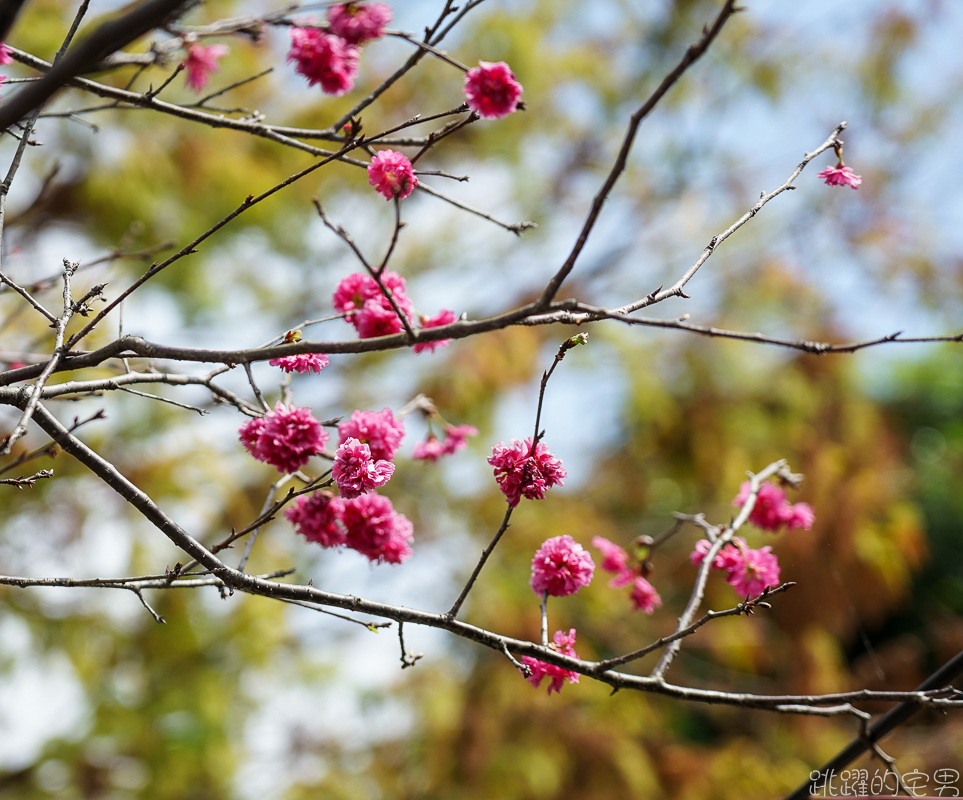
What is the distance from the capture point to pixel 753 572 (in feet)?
5.37

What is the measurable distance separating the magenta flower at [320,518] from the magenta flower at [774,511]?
3.30ft

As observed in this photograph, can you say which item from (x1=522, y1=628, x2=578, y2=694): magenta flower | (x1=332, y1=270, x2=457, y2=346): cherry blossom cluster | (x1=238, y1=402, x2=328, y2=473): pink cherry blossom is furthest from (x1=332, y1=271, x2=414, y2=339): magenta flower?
(x1=522, y1=628, x2=578, y2=694): magenta flower

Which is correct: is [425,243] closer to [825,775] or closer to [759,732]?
[759,732]

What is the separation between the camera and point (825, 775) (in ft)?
4.12

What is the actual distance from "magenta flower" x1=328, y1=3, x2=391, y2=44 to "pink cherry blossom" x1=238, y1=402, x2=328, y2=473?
0.81m

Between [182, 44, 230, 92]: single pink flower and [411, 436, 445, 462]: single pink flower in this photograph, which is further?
[182, 44, 230, 92]: single pink flower

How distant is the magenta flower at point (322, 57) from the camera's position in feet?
5.59

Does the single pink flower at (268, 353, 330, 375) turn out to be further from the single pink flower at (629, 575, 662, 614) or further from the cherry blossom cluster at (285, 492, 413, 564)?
the single pink flower at (629, 575, 662, 614)

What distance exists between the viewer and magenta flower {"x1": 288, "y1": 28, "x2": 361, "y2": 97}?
67.1 inches

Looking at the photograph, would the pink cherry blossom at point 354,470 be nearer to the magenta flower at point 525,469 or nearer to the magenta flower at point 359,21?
the magenta flower at point 525,469

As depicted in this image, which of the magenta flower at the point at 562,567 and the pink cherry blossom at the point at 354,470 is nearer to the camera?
the pink cherry blossom at the point at 354,470

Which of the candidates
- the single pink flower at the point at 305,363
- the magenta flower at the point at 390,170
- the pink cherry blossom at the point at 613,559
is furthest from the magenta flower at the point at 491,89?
the pink cherry blossom at the point at 613,559

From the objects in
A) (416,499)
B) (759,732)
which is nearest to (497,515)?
(416,499)

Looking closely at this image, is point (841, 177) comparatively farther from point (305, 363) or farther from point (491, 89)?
point (305, 363)
